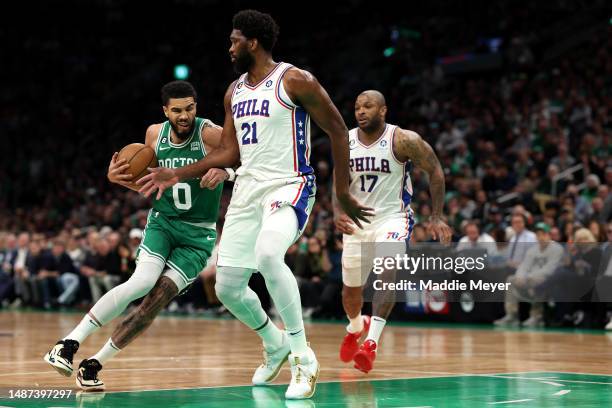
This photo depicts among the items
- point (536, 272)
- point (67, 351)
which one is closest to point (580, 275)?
point (536, 272)

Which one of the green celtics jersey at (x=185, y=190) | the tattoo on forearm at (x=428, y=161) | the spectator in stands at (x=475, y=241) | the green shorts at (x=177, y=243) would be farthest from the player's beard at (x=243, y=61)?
the spectator in stands at (x=475, y=241)

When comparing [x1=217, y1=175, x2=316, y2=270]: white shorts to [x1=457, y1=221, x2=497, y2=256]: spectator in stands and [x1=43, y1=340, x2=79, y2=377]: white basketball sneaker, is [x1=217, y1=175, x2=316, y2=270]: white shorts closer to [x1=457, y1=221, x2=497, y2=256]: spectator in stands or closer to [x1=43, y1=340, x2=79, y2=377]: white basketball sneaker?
[x1=43, y1=340, x2=79, y2=377]: white basketball sneaker

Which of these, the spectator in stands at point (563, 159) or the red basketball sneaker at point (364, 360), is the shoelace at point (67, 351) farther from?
the spectator in stands at point (563, 159)

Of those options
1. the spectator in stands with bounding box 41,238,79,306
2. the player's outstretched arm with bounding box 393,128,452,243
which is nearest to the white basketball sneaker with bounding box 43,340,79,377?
the player's outstretched arm with bounding box 393,128,452,243

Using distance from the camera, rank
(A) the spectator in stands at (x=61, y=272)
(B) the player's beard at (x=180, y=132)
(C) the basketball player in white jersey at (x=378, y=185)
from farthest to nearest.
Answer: (A) the spectator in stands at (x=61, y=272) < (C) the basketball player in white jersey at (x=378, y=185) < (B) the player's beard at (x=180, y=132)

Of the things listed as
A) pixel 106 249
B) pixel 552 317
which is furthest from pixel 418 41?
pixel 552 317

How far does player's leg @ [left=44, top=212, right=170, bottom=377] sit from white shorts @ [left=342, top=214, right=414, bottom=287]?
2.20 m

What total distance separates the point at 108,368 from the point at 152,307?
1547 mm

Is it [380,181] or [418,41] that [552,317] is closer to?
[380,181]

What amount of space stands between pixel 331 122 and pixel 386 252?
2646 mm

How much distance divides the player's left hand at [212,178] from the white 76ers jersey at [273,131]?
0.22m

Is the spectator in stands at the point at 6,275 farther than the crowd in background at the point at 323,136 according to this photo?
Yes

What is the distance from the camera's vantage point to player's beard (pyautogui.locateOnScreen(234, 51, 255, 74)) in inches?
273

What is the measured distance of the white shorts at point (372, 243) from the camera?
916 centimetres
